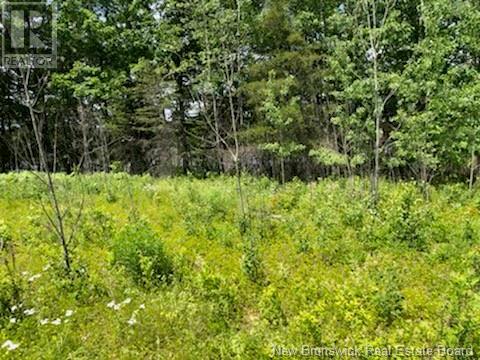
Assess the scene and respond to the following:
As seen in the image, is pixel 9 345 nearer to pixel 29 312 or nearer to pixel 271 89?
pixel 29 312

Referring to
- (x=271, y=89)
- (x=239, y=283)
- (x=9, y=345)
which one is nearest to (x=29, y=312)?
(x=9, y=345)

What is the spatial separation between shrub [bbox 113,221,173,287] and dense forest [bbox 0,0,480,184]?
4.70 m

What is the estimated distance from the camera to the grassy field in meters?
3.79

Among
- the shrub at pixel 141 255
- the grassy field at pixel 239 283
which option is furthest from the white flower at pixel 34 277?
the shrub at pixel 141 255

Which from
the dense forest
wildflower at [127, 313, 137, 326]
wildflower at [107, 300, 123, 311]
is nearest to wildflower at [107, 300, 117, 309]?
wildflower at [107, 300, 123, 311]

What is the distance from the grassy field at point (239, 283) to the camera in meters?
3.79

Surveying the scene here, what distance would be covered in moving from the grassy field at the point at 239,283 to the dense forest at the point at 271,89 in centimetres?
378

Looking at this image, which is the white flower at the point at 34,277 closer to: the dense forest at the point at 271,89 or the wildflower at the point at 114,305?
the wildflower at the point at 114,305

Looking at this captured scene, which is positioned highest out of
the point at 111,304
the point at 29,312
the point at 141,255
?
the point at 141,255

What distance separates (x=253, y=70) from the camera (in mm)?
16500

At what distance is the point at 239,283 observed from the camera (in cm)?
516

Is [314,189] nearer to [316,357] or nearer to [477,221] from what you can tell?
[477,221]

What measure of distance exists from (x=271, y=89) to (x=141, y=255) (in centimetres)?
1011

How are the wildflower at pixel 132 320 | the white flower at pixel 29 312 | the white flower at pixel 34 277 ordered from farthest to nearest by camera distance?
1. the white flower at pixel 34 277
2. the white flower at pixel 29 312
3. the wildflower at pixel 132 320
